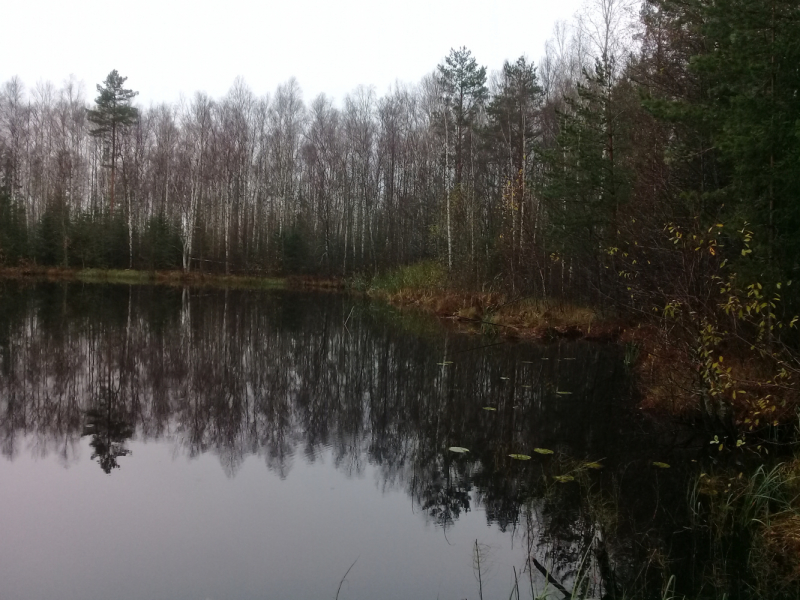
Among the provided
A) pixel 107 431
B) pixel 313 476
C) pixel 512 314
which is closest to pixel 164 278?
pixel 512 314

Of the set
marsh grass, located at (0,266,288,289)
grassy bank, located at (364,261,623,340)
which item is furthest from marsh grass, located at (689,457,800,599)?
marsh grass, located at (0,266,288,289)

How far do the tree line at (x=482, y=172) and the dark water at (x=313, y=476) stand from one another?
2.32 meters

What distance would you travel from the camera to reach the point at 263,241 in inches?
1598

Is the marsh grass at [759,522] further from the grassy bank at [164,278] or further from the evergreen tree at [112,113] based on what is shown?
the evergreen tree at [112,113]

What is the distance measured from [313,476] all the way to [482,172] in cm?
2931

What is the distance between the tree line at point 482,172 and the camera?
703 cm

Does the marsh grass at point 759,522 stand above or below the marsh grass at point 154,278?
below

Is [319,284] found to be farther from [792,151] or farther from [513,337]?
[792,151]

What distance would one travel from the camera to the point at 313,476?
6156 mm

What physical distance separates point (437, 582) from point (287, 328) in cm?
1364

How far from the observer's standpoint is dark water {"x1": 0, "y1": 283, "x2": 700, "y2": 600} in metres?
4.24

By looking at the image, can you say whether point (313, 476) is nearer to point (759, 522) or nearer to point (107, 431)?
point (107, 431)

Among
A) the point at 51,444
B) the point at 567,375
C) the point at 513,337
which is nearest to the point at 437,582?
the point at 51,444

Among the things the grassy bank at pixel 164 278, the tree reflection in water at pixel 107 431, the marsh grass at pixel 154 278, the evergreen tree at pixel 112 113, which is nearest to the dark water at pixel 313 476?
the tree reflection in water at pixel 107 431
